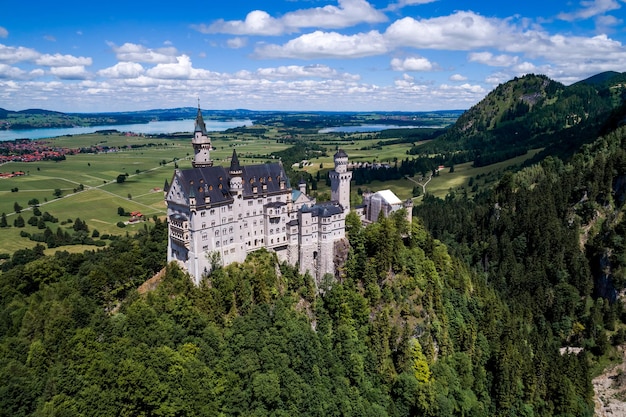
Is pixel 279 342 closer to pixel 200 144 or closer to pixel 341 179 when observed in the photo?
pixel 341 179

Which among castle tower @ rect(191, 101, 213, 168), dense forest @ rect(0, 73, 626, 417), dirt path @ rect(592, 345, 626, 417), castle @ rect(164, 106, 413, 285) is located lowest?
dirt path @ rect(592, 345, 626, 417)

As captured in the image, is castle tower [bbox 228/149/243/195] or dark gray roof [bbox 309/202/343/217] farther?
dark gray roof [bbox 309/202/343/217]

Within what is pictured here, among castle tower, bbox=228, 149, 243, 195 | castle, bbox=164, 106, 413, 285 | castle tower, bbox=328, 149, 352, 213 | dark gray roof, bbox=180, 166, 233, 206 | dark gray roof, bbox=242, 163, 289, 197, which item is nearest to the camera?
dark gray roof, bbox=180, 166, 233, 206

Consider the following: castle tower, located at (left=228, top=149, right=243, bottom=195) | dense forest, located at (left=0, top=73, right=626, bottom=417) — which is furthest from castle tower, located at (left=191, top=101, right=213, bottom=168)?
dense forest, located at (left=0, top=73, right=626, bottom=417)

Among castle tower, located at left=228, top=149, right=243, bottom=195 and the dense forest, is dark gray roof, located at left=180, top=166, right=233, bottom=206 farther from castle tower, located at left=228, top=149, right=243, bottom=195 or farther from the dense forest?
the dense forest

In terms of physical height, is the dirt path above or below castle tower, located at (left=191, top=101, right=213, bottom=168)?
below

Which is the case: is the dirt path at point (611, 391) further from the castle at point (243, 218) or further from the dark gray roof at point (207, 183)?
the dark gray roof at point (207, 183)

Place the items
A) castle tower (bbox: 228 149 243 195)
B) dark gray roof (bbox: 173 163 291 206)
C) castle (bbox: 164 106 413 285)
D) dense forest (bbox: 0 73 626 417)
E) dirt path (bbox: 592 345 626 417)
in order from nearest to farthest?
dense forest (bbox: 0 73 626 417)
dark gray roof (bbox: 173 163 291 206)
castle (bbox: 164 106 413 285)
castle tower (bbox: 228 149 243 195)
dirt path (bbox: 592 345 626 417)

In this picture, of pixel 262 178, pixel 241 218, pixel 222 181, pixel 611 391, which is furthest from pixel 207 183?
pixel 611 391
